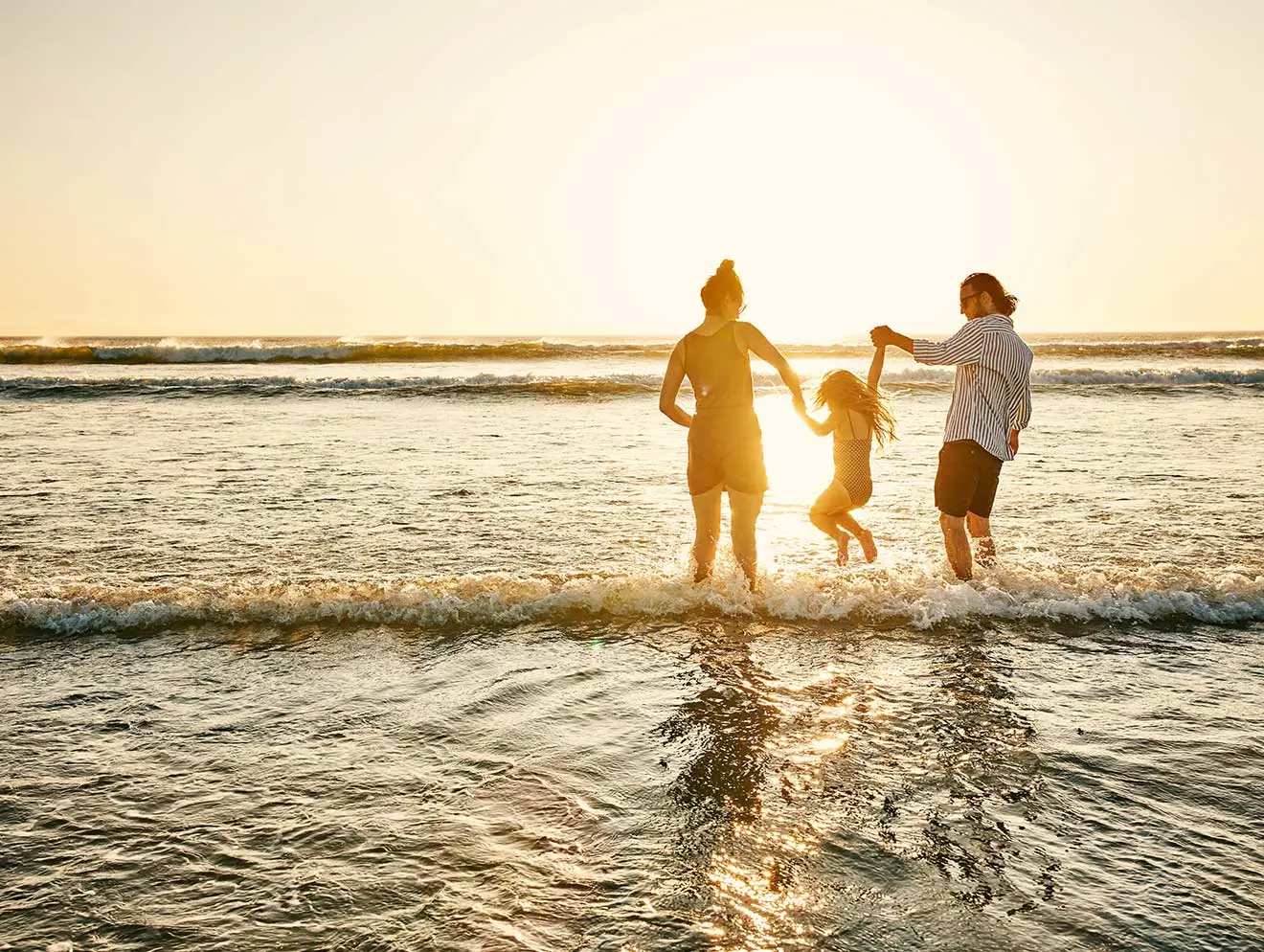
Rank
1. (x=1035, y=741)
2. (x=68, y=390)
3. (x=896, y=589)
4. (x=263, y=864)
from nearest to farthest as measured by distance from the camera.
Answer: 1. (x=263, y=864)
2. (x=1035, y=741)
3. (x=896, y=589)
4. (x=68, y=390)

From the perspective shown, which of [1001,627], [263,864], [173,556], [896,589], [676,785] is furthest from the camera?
[173,556]

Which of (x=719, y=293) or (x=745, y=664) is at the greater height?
(x=719, y=293)

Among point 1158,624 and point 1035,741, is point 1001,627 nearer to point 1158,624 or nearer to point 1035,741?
point 1158,624

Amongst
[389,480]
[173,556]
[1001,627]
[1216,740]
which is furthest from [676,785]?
[389,480]

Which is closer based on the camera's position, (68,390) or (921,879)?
(921,879)

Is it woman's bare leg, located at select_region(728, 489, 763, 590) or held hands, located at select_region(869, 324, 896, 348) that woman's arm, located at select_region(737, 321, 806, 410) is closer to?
held hands, located at select_region(869, 324, 896, 348)

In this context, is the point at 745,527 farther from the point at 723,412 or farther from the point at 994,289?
the point at 994,289

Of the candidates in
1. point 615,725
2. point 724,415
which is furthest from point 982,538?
point 615,725

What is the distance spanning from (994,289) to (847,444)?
1.59 meters

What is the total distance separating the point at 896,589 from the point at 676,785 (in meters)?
3.23

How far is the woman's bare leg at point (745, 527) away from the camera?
6.33m

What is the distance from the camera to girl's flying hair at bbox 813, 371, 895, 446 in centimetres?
699

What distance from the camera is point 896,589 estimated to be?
20.7 ft

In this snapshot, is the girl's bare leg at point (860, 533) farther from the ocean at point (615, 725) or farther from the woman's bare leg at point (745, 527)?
the woman's bare leg at point (745, 527)
